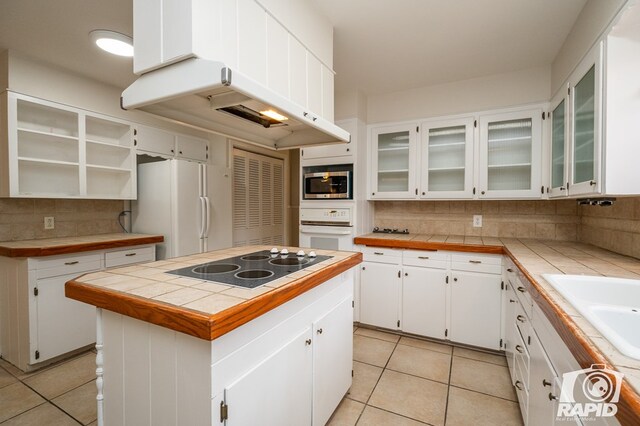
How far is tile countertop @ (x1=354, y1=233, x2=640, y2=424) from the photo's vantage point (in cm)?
67

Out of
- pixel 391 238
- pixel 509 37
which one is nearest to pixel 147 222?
pixel 391 238

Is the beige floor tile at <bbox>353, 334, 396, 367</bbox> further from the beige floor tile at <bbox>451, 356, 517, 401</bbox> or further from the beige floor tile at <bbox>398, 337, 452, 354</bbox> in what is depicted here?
the beige floor tile at <bbox>451, 356, 517, 401</bbox>

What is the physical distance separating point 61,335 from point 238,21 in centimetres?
279

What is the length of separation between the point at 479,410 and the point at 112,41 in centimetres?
369

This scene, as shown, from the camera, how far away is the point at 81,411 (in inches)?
72.7

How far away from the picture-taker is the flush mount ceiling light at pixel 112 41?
215cm

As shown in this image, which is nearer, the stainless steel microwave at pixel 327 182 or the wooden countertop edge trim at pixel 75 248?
the wooden countertop edge trim at pixel 75 248

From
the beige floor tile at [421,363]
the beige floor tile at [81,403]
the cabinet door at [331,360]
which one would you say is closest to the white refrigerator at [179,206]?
the beige floor tile at [81,403]

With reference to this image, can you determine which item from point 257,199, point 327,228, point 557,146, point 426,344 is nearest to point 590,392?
point 426,344

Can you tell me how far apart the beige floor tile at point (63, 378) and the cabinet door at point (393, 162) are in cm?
303

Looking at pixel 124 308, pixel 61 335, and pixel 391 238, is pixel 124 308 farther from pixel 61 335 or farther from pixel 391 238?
pixel 391 238

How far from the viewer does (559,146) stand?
7.61ft

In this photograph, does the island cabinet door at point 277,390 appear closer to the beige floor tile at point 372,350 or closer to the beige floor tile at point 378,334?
the beige floor tile at point 372,350

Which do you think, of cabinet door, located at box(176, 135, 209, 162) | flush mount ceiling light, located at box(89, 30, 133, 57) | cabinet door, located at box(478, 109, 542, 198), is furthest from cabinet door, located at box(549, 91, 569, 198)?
cabinet door, located at box(176, 135, 209, 162)
